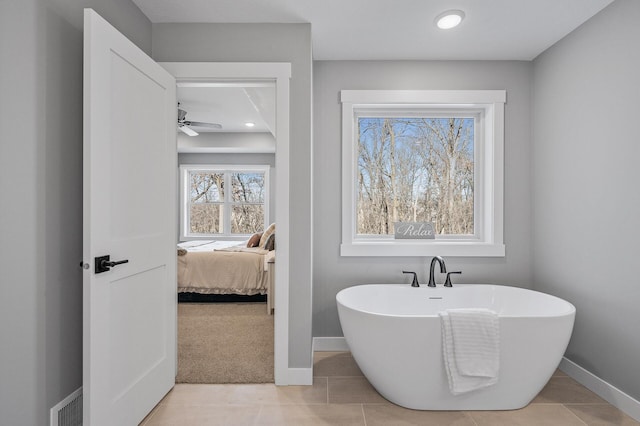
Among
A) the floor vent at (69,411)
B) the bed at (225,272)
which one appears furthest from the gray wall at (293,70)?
the bed at (225,272)

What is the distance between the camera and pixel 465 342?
191 cm

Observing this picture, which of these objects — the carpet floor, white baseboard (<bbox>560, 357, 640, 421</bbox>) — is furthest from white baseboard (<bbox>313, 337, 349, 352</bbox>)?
white baseboard (<bbox>560, 357, 640, 421</bbox>)

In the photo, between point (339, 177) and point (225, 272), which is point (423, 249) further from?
point (225, 272)

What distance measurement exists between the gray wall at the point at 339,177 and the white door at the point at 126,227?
1169 mm

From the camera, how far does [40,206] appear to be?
152cm

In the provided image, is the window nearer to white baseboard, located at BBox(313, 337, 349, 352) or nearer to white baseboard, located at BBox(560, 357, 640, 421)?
white baseboard, located at BBox(313, 337, 349, 352)

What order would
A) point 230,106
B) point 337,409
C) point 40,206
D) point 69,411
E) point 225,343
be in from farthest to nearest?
point 230,106 < point 225,343 < point 337,409 < point 69,411 < point 40,206

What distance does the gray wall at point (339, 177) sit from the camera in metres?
2.94

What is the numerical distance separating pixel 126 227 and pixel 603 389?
116 inches

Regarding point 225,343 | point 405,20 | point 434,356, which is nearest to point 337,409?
point 434,356

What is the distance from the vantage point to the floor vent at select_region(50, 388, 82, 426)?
5.22 feet

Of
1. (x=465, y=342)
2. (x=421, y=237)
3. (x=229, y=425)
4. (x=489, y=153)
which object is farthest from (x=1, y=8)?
(x=489, y=153)

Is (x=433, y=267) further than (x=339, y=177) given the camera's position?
No

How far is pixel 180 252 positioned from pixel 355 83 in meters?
2.83
